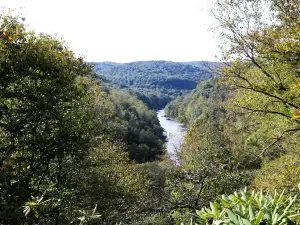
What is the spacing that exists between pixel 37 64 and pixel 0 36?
1198 millimetres

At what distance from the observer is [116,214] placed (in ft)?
30.2

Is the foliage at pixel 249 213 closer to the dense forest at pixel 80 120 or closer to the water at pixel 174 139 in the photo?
the dense forest at pixel 80 120

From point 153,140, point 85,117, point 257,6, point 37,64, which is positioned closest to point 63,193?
point 85,117

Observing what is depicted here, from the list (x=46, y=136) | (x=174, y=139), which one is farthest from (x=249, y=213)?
(x=174, y=139)

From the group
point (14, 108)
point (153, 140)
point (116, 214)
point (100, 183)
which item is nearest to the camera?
point (14, 108)

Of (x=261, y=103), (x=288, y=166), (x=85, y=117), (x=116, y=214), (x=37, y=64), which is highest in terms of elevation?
(x=37, y=64)

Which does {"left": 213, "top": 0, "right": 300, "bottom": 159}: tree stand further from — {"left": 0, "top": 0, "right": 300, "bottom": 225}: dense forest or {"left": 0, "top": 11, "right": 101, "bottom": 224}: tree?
{"left": 0, "top": 11, "right": 101, "bottom": 224}: tree

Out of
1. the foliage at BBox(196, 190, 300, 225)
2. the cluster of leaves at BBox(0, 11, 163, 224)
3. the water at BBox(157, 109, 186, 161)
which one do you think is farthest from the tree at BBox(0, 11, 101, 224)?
the water at BBox(157, 109, 186, 161)

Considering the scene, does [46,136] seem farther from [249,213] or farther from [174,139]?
[174,139]

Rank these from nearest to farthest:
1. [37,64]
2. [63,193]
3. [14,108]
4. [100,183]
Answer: [63,193] < [14,108] < [37,64] < [100,183]

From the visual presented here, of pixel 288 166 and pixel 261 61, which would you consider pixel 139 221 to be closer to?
pixel 288 166

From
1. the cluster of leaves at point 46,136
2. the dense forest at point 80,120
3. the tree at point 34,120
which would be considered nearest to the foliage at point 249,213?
the dense forest at point 80,120

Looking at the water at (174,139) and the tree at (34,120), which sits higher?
the tree at (34,120)

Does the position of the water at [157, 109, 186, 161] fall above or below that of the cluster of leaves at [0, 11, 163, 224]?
below
